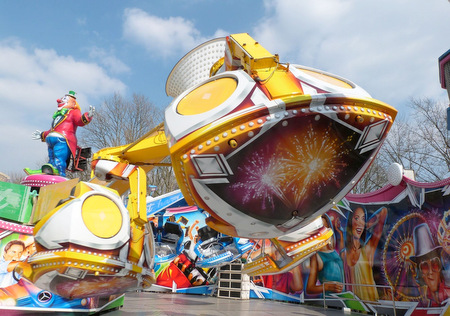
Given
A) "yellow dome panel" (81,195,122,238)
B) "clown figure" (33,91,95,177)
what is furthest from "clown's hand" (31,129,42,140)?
"yellow dome panel" (81,195,122,238)

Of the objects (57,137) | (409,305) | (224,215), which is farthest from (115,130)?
(224,215)

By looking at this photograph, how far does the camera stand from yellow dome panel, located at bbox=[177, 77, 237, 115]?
2.45 meters

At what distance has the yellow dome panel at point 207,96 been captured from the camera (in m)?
2.45

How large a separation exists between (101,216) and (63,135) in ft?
14.4

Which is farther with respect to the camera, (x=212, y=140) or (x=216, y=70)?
(x=216, y=70)

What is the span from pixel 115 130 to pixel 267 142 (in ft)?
68.6

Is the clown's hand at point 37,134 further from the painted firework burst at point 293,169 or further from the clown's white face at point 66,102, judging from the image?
the painted firework burst at point 293,169

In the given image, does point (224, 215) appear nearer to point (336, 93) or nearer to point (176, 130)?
point (176, 130)

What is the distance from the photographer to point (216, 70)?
3553 mm

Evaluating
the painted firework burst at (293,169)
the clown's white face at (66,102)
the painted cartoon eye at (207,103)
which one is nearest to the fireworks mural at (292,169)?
the painted firework burst at (293,169)

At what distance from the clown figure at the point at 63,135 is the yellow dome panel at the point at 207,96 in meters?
5.21

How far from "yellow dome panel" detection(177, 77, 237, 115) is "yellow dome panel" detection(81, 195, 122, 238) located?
1.60 meters

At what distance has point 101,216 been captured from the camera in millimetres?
3555

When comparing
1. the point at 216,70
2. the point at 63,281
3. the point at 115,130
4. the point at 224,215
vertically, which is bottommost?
the point at 63,281
